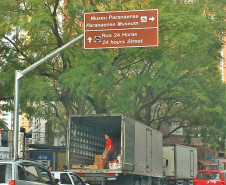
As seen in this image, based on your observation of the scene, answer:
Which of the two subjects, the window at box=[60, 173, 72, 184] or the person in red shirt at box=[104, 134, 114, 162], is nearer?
the window at box=[60, 173, 72, 184]

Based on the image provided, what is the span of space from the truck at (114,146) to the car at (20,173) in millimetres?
7905

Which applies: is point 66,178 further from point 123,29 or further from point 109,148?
point 123,29

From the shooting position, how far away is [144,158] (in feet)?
84.1

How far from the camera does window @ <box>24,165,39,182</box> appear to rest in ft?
44.8

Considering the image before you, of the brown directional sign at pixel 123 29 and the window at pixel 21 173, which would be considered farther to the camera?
the brown directional sign at pixel 123 29

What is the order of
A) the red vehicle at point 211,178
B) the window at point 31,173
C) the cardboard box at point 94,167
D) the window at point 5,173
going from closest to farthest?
the window at point 5,173 < the window at point 31,173 < the cardboard box at point 94,167 < the red vehicle at point 211,178

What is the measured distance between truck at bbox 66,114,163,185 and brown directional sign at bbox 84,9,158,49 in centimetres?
379

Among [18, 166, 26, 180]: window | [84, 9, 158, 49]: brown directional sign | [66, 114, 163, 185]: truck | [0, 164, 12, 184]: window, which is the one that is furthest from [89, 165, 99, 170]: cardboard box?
[0, 164, 12, 184]: window

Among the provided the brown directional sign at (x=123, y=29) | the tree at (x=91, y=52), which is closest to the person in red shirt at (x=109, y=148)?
the tree at (x=91, y=52)

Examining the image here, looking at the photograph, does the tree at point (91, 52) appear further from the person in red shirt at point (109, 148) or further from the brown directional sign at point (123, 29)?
the brown directional sign at point (123, 29)

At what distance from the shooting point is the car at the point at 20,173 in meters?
12.9

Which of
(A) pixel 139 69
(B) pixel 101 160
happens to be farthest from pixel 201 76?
(B) pixel 101 160

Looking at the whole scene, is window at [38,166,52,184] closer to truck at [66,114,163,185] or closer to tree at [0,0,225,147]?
truck at [66,114,163,185]

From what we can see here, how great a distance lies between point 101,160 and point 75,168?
1.21 m
